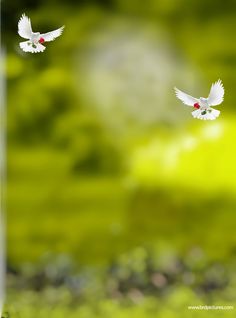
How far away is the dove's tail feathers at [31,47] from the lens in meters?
2.43

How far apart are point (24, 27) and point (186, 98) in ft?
2.25

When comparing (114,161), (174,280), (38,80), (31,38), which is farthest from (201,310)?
(31,38)

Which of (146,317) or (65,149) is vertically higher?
(65,149)

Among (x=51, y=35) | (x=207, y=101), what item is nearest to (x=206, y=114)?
(x=207, y=101)

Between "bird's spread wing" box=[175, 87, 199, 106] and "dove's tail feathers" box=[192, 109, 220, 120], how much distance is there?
0.12 feet

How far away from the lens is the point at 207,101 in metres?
2.39

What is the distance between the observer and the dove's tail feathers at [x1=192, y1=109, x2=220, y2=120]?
2.39 metres

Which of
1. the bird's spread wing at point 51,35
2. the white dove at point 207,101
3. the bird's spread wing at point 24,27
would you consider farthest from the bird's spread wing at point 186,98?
the bird's spread wing at point 24,27

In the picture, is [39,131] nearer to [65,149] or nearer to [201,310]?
[65,149]

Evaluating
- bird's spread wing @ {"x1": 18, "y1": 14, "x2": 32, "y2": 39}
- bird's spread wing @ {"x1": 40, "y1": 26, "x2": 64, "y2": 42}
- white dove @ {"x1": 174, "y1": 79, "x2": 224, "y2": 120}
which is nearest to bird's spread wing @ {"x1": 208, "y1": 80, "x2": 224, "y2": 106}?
white dove @ {"x1": 174, "y1": 79, "x2": 224, "y2": 120}

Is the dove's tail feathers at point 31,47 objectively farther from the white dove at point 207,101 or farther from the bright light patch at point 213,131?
the bright light patch at point 213,131

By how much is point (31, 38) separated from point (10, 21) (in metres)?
0.11

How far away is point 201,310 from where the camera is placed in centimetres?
241

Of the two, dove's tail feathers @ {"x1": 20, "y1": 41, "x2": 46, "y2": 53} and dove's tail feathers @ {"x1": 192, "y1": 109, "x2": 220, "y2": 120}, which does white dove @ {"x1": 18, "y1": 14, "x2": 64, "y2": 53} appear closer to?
dove's tail feathers @ {"x1": 20, "y1": 41, "x2": 46, "y2": 53}
